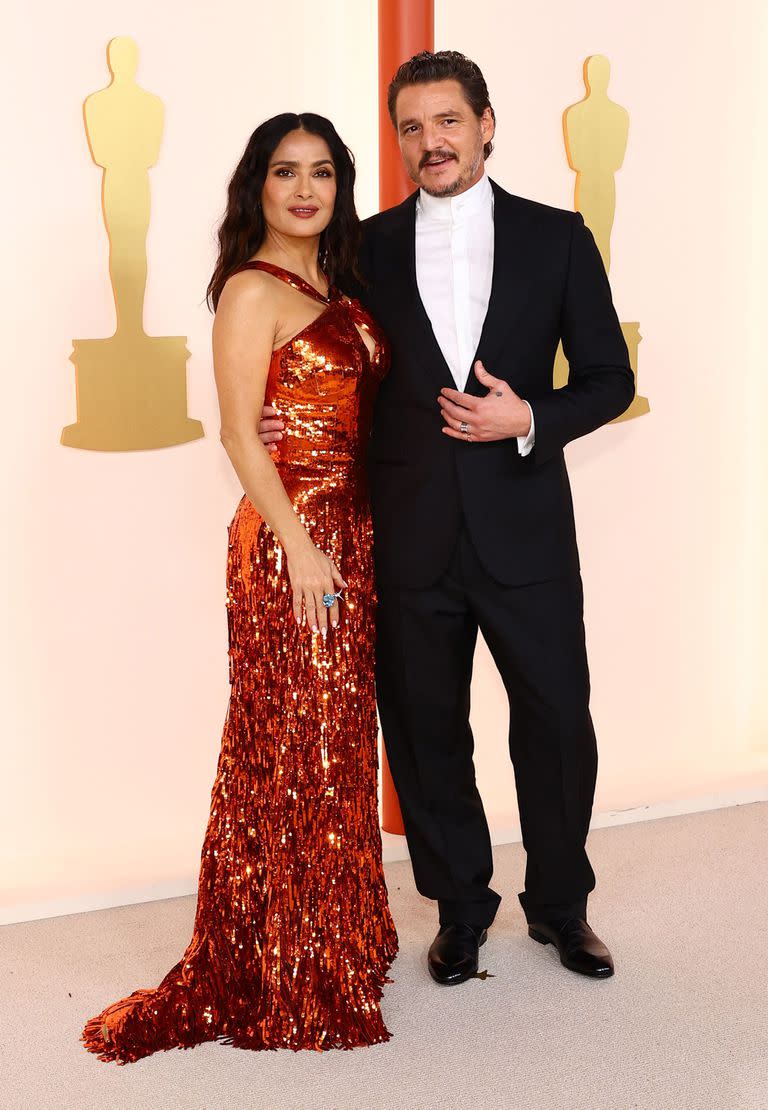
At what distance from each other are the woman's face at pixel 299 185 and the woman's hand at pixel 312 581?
0.53 metres

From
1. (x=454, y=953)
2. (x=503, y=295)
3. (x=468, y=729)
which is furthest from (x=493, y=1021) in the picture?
(x=503, y=295)

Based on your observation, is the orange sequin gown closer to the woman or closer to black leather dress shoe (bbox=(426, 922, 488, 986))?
the woman

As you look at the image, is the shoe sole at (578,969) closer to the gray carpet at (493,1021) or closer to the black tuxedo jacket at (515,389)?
the gray carpet at (493,1021)

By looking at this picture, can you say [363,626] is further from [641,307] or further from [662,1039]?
[641,307]

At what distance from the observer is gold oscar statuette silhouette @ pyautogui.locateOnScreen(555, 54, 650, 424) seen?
308cm

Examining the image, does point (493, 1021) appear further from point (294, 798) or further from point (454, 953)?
point (294, 798)

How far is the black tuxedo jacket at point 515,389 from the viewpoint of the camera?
2.24 m

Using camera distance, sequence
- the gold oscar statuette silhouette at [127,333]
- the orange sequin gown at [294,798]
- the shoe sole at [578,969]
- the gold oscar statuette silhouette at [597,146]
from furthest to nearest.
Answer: the gold oscar statuette silhouette at [597,146] < the gold oscar statuette silhouette at [127,333] < the shoe sole at [578,969] < the orange sequin gown at [294,798]

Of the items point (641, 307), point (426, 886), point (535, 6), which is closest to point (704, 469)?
point (641, 307)

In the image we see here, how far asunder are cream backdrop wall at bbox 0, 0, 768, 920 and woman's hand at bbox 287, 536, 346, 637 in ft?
2.65

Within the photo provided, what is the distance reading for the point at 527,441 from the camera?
223 cm

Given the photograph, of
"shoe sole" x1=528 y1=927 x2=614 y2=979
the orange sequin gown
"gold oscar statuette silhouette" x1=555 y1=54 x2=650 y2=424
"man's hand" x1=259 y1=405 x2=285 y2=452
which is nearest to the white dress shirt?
the orange sequin gown

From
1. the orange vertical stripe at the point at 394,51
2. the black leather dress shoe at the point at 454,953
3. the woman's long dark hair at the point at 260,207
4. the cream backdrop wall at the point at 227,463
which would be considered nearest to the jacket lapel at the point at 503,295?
the woman's long dark hair at the point at 260,207

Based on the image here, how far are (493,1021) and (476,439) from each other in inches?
41.3
